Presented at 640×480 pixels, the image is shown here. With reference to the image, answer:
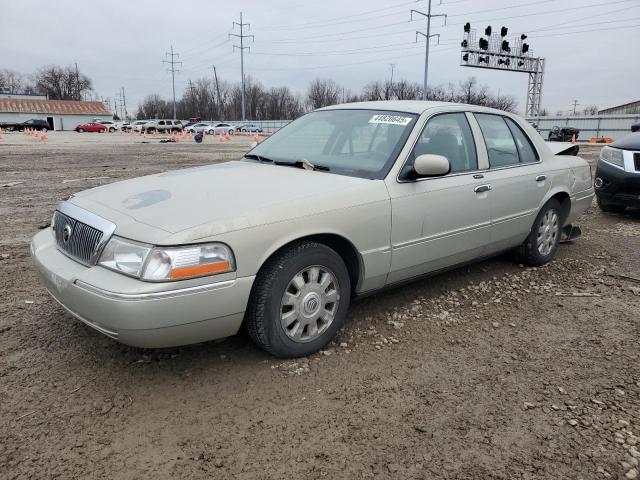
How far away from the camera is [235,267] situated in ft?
8.79

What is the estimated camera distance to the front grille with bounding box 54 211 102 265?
109 inches

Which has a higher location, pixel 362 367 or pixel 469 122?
pixel 469 122

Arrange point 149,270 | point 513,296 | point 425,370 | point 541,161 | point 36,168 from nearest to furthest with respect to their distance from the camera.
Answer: point 149,270 < point 425,370 < point 513,296 < point 541,161 < point 36,168

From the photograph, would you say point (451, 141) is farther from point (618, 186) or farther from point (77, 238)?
point (618, 186)

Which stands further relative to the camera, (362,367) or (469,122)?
(469,122)

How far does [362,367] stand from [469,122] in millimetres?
2371

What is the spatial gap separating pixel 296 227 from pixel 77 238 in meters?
1.30

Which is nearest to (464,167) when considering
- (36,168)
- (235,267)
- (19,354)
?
(235,267)

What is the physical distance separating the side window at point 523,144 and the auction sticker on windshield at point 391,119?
1.49 meters

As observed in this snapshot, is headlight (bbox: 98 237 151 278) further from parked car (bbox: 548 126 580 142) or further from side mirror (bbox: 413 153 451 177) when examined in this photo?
parked car (bbox: 548 126 580 142)

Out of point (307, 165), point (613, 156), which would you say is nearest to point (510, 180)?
point (307, 165)

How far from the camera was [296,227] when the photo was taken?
2893mm

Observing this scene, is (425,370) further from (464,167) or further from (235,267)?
(464,167)

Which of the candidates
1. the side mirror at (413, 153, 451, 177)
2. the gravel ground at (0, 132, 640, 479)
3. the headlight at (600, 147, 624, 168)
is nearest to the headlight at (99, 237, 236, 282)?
the gravel ground at (0, 132, 640, 479)
